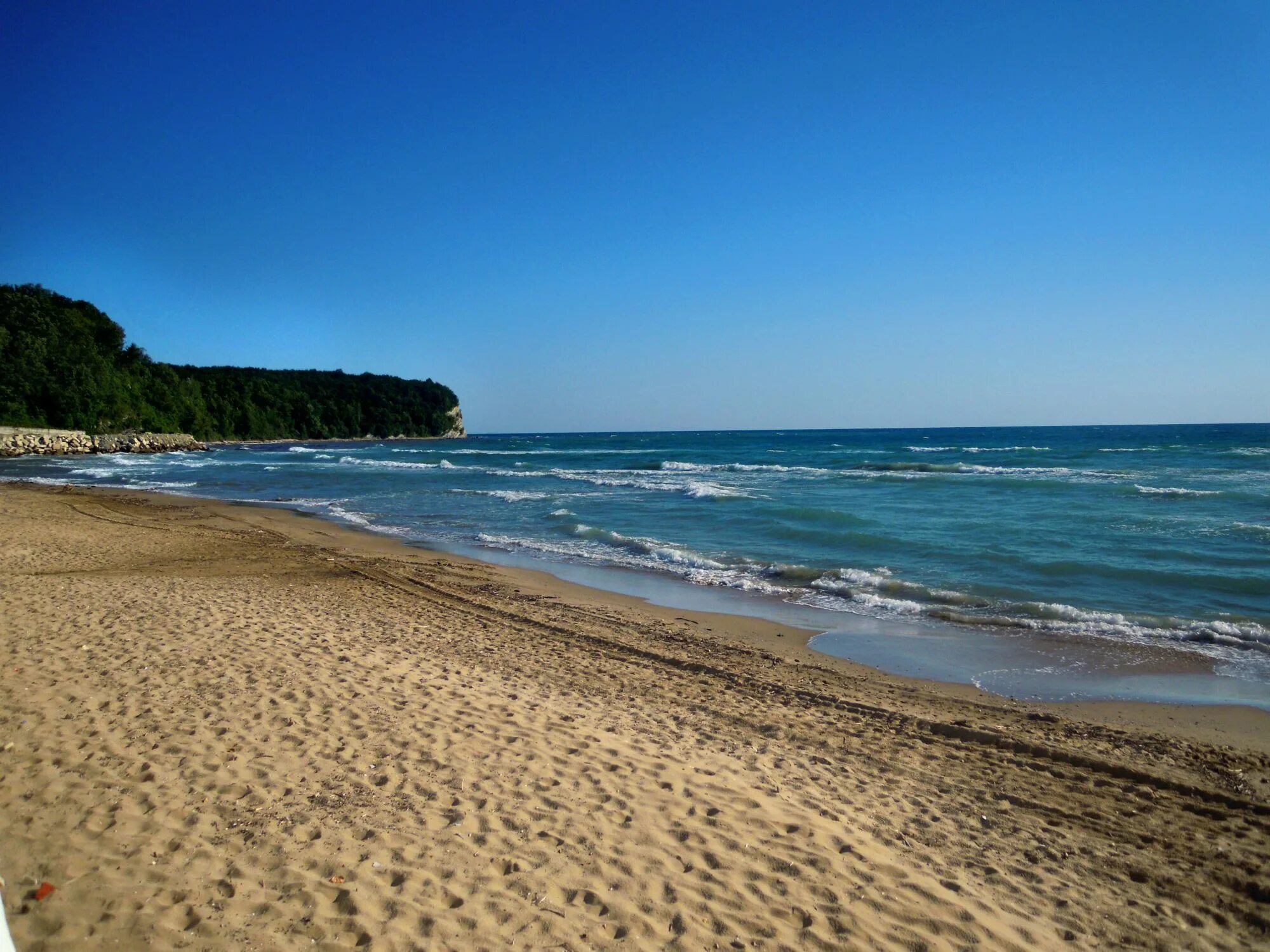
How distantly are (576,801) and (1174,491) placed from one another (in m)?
25.7

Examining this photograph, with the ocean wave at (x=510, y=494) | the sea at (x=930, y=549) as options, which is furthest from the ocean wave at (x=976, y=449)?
the ocean wave at (x=510, y=494)

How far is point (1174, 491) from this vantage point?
75.0 feet

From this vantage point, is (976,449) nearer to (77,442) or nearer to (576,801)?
(576,801)

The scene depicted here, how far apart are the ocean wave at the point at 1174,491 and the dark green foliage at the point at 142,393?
224ft

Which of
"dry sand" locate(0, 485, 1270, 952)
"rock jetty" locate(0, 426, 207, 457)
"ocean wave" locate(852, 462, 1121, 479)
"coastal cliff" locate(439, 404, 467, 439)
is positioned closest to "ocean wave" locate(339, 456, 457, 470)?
"rock jetty" locate(0, 426, 207, 457)

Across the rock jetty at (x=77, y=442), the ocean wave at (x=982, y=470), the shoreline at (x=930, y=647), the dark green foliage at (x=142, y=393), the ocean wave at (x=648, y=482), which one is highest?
the dark green foliage at (x=142, y=393)

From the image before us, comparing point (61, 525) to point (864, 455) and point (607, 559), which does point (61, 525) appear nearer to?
point (607, 559)

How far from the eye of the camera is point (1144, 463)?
37375mm

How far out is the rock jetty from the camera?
4812cm

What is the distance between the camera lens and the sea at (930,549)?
8.48 metres

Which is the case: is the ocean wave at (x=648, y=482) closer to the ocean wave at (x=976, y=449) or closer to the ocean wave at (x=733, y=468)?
the ocean wave at (x=733, y=468)

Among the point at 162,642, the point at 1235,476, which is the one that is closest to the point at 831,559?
the point at 162,642

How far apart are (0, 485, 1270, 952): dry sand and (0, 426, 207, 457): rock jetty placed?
176ft

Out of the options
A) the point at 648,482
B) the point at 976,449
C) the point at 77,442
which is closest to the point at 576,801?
the point at 648,482
